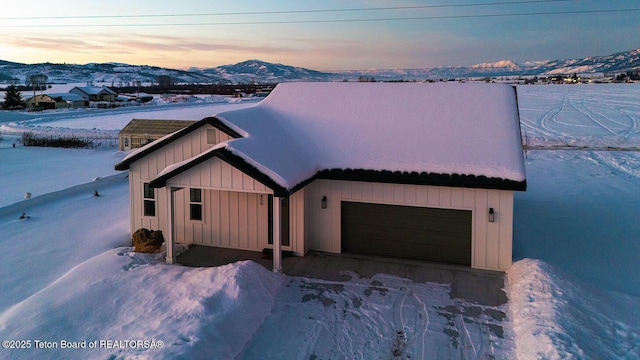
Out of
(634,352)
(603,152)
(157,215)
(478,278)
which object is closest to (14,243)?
(157,215)

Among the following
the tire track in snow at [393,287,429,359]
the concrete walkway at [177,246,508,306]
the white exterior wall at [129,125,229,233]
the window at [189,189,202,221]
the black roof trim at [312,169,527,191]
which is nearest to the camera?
the tire track in snow at [393,287,429,359]

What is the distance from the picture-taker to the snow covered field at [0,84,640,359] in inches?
301

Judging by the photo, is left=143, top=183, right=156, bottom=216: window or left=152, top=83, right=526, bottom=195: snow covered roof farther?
left=143, top=183, right=156, bottom=216: window

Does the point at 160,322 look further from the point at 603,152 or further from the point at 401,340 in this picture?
the point at 603,152

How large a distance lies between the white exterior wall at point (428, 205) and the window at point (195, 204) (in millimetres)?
2927

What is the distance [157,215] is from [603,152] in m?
25.9

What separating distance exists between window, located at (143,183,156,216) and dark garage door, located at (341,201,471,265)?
5.19 m

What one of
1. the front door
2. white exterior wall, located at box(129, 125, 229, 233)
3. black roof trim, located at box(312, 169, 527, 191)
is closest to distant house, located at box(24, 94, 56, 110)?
white exterior wall, located at box(129, 125, 229, 233)

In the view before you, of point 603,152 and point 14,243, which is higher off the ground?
point 603,152

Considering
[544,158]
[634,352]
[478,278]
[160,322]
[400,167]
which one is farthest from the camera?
[544,158]

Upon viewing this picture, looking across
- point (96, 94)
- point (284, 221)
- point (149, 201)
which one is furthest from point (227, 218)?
point (96, 94)

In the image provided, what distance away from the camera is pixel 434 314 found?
902cm

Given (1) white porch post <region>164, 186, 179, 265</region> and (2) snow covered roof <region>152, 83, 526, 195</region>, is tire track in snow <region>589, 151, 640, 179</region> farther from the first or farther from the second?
(1) white porch post <region>164, 186, 179, 265</region>

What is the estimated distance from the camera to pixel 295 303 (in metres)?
9.48
